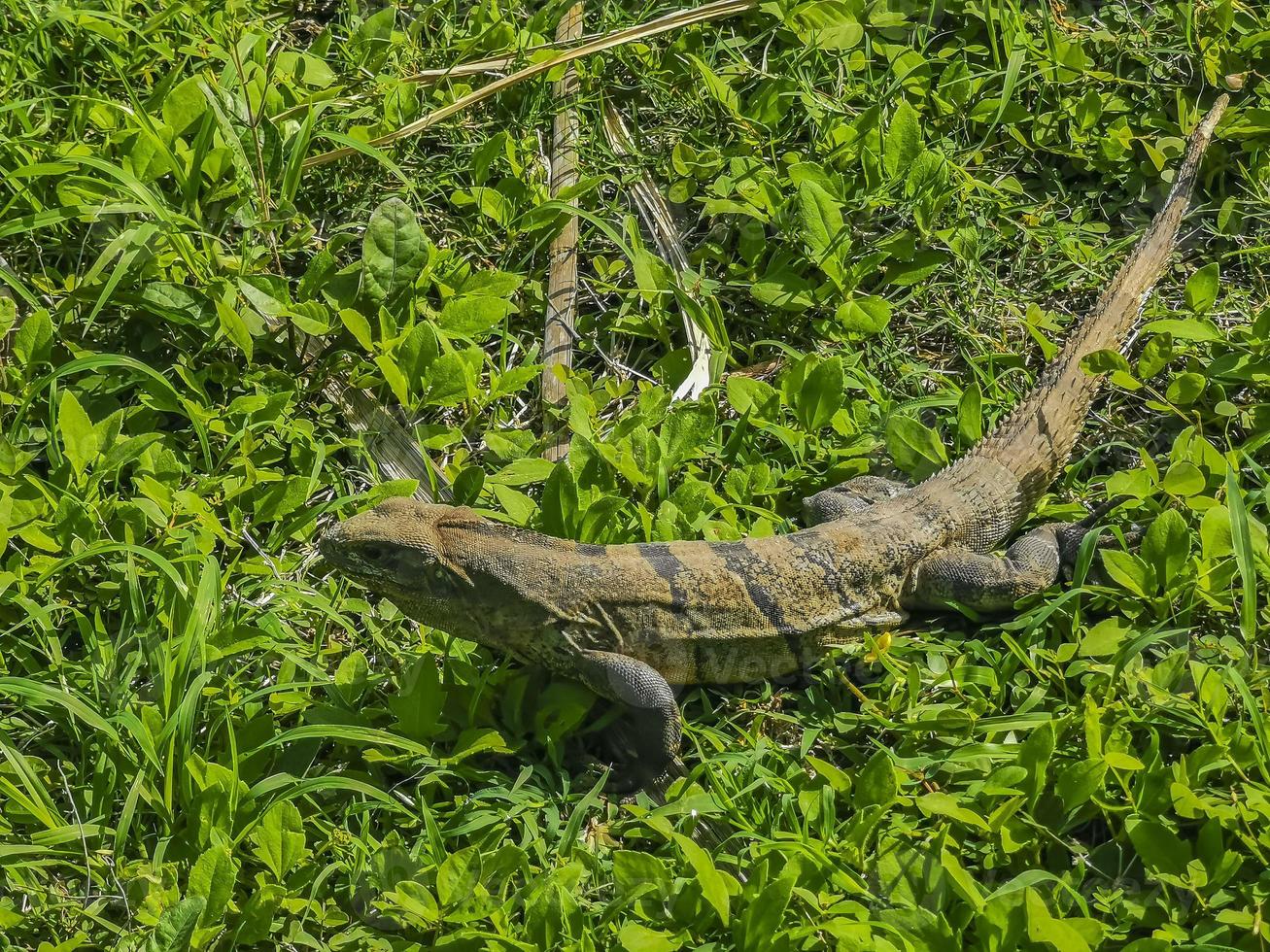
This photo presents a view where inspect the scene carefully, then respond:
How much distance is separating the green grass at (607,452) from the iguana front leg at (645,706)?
0.41 ft

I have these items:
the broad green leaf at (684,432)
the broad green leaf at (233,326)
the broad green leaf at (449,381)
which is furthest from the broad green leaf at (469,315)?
the broad green leaf at (684,432)

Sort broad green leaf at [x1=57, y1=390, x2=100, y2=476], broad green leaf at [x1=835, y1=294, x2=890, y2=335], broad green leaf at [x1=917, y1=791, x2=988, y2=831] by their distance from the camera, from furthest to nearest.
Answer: broad green leaf at [x1=835, y1=294, x2=890, y2=335] → broad green leaf at [x1=57, y1=390, x2=100, y2=476] → broad green leaf at [x1=917, y1=791, x2=988, y2=831]

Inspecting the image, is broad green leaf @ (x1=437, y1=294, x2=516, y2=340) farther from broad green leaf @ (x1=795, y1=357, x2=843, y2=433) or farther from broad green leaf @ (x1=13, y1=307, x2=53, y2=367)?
broad green leaf @ (x1=13, y1=307, x2=53, y2=367)

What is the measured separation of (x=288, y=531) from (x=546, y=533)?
1.03 metres

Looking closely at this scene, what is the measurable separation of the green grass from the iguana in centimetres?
16

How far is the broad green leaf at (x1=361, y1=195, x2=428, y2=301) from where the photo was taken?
5.70m

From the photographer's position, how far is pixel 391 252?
573cm

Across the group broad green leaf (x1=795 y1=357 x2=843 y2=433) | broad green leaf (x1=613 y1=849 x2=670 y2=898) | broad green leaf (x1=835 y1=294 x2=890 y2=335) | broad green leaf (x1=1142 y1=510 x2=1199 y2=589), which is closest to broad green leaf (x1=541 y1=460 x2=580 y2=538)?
broad green leaf (x1=795 y1=357 x2=843 y2=433)

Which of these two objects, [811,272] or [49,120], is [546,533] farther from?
[49,120]

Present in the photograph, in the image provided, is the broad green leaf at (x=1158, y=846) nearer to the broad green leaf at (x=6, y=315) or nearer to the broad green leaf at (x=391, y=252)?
the broad green leaf at (x=391, y=252)

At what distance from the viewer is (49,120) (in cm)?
602

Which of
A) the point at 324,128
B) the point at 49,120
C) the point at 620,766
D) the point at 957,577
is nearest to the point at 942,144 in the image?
the point at 957,577

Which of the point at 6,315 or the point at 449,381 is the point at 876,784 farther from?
the point at 6,315

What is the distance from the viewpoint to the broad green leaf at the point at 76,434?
16.3ft
